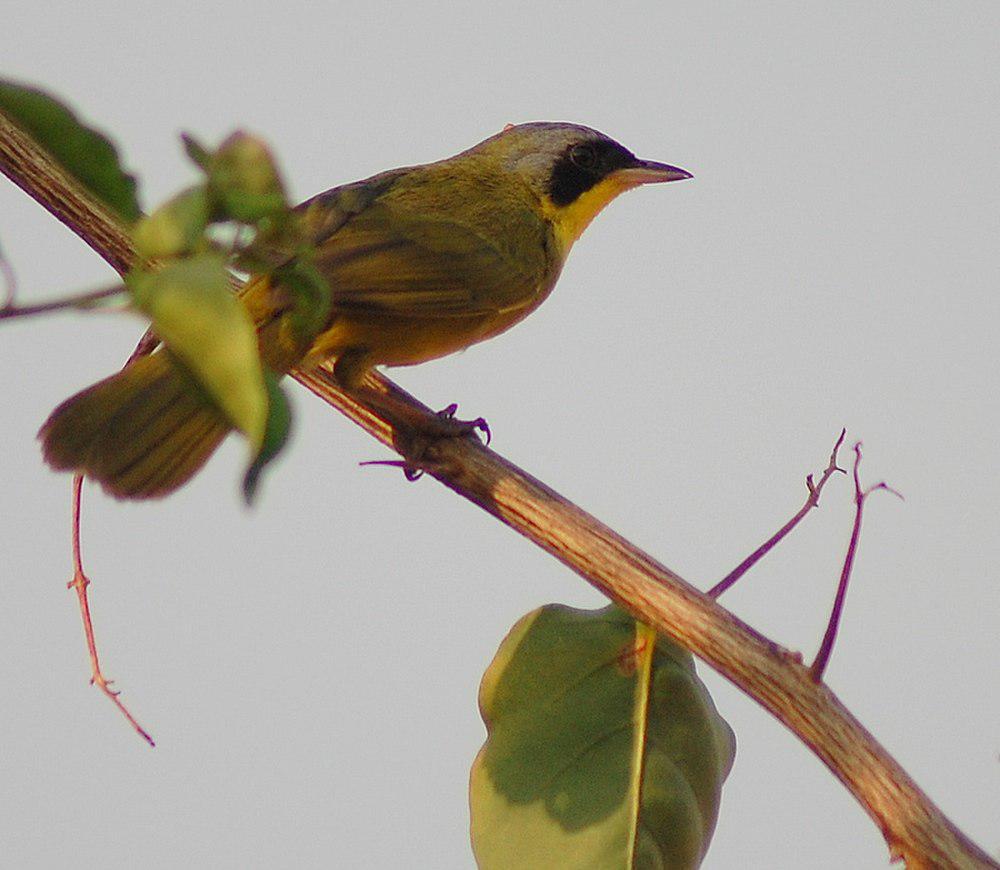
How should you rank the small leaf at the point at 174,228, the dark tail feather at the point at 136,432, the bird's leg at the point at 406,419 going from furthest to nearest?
the bird's leg at the point at 406,419, the dark tail feather at the point at 136,432, the small leaf at the point at 174,228

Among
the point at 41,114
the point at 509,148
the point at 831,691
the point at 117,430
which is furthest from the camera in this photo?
the point at 509,148

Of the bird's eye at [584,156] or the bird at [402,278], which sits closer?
the bird at [402,278]

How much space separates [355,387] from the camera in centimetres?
355

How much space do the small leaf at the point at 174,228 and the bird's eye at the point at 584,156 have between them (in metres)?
4.00

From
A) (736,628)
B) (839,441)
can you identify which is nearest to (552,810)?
(736,628)

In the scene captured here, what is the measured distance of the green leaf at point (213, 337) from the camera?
0.96m

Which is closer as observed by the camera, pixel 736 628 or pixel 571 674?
pixel 736 628

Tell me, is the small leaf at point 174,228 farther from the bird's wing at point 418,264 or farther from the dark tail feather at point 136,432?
the bird's wing at point 418,264

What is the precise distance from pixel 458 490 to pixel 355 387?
0.79 meters

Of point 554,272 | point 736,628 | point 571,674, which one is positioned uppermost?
point 554,272

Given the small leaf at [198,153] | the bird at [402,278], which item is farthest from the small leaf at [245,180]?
the bird at [402,278]

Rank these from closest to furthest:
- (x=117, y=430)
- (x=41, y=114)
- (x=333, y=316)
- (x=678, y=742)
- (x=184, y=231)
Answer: (x=184, y=231)
(x=41, y=114)
(x=117, y=430)
(x=678, y=742)
(x=333, y=316)

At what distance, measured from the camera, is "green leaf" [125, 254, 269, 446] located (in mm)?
964

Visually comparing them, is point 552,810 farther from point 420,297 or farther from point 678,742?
point 420,297
